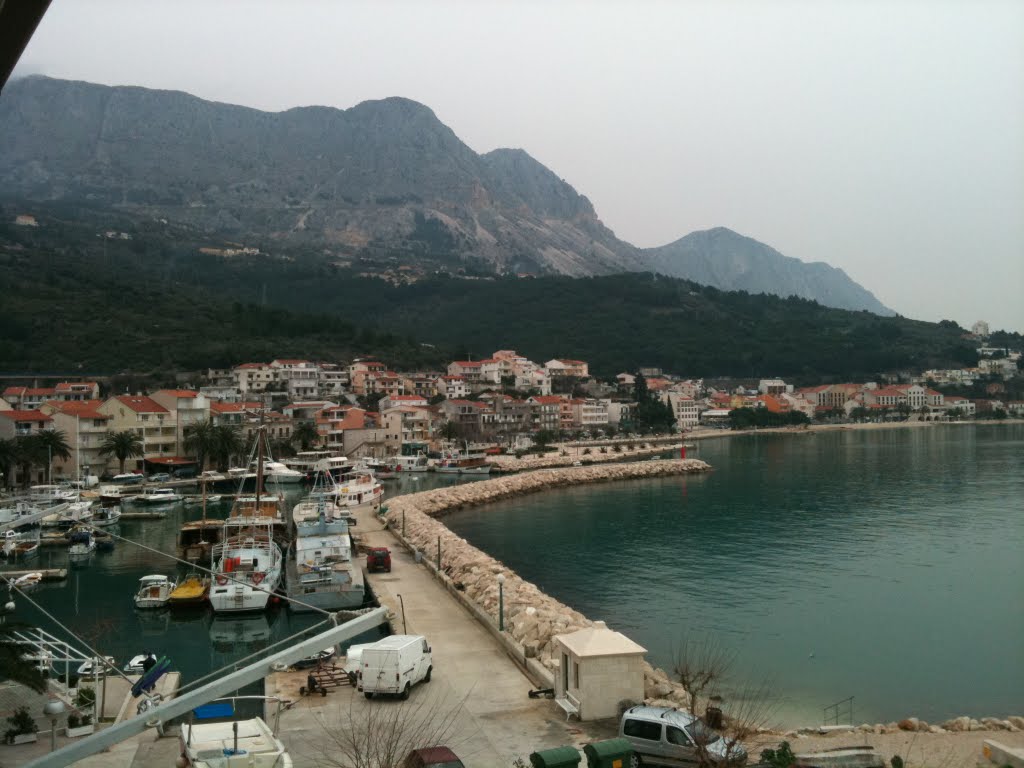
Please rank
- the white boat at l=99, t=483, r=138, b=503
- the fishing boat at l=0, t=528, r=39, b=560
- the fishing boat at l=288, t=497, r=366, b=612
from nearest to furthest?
the fishing boat at l=288, t=497, r=366, b=612 < the fishing boat at l=0, t=528, r=39, b=560 < the white boat at l=99, t=483, r=138, b=503

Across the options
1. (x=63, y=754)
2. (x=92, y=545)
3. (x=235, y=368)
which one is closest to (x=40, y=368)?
(x=235, y=368)

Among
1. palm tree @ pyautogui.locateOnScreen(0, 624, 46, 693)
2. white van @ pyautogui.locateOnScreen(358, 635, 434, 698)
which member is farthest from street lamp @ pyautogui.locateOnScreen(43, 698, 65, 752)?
white van @ pyautogui.locateOnScreen(358, 635, 434, 698)

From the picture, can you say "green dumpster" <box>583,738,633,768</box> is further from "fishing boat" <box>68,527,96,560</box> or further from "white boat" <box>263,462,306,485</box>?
"white boat" <box>263,462,306,485</box>

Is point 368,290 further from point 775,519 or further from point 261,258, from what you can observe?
point 775,519

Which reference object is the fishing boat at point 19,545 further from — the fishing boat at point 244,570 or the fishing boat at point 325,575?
the fishing boat at point 325,575

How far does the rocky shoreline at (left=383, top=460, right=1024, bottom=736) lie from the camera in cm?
1144

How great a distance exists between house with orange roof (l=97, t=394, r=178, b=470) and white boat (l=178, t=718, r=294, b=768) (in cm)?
4213

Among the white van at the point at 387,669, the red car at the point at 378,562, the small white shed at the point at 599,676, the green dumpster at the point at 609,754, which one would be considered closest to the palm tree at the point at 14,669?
the white van at the point at 387,669

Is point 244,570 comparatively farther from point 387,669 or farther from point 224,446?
point 224,446

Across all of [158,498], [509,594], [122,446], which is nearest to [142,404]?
[122,446]

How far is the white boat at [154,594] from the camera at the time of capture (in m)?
19.5

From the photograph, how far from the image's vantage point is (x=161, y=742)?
909 centimetres

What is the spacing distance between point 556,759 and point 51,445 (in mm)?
40913

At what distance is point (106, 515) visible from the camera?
3328 centimetres
